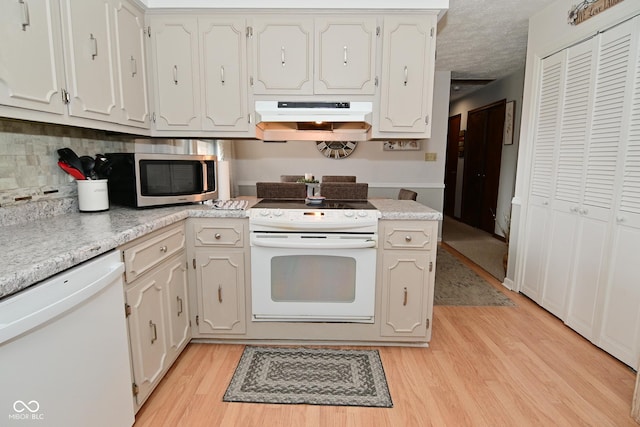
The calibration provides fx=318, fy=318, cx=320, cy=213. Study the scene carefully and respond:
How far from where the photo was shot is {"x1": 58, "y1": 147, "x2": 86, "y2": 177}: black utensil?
1747mm

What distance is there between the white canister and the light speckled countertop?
1.8 inches

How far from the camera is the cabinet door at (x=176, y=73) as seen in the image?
2.20 m

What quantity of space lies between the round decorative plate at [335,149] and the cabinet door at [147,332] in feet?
11.1

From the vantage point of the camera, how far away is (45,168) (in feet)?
5.56

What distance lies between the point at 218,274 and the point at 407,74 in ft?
6.19

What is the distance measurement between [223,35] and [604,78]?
260 cm

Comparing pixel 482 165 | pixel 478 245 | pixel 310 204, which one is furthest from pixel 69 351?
pixel 482 165

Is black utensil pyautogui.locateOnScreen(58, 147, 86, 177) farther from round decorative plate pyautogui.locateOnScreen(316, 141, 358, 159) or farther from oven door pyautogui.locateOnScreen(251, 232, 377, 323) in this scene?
round decorative plate pyautogui.locateOnScreen(316, 141, 358, 159)

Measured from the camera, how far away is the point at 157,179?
1.97m

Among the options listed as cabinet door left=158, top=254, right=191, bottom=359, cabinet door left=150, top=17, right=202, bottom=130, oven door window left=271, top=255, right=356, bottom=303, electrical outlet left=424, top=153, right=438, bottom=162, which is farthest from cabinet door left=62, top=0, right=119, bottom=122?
electrical outlet left=424, top=153, right=438, bottom=162

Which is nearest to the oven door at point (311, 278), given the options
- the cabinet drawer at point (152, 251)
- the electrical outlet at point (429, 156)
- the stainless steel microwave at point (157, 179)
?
the cabinet drawer at point (152, 251)

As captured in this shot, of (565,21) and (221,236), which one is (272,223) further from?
(565,21)

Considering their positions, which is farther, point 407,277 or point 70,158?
point 407,277

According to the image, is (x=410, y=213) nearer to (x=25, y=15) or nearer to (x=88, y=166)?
(x=88, y=166)
